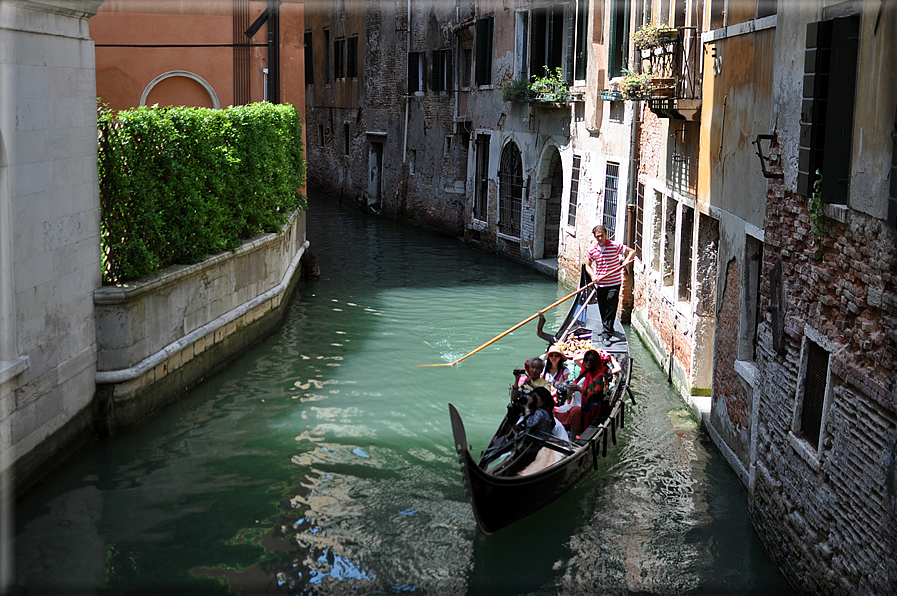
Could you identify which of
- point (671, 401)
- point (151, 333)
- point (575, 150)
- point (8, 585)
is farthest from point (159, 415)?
point (575, 150)

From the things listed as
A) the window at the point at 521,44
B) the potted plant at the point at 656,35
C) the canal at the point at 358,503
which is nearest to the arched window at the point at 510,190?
the window at the point at 521,44

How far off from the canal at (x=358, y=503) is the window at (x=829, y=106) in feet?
7.72

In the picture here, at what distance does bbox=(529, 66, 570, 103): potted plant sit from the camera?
1539 cm

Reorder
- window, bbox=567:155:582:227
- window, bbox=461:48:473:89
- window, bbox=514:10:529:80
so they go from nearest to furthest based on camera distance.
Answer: window, bbox=567:155:582:227
window, bbox=514:10:529:80
window, bbox=461:48:473:89

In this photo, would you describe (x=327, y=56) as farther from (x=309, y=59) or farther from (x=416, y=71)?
(x=416, y=71)

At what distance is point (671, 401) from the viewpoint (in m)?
9.30

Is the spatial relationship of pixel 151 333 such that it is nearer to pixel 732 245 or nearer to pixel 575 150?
pixel 732 245

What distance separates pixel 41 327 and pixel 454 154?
586 inches

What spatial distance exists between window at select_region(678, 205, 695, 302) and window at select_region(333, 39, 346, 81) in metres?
19.3

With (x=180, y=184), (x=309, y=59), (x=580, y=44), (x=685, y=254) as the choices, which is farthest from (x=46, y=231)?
(x=309, y=59)

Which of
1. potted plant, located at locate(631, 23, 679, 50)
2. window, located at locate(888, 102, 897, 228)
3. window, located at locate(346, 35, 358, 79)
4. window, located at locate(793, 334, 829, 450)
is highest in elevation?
window, located at locate(346, 35, 358, 79)

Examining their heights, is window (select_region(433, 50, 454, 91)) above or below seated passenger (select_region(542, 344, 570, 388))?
above

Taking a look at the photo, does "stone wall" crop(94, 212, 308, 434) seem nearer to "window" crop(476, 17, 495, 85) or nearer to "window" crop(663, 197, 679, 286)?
"window" crop(663, 197, 679, 286)

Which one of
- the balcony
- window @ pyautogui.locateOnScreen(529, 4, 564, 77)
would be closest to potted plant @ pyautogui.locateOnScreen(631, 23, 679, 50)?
the balcony
